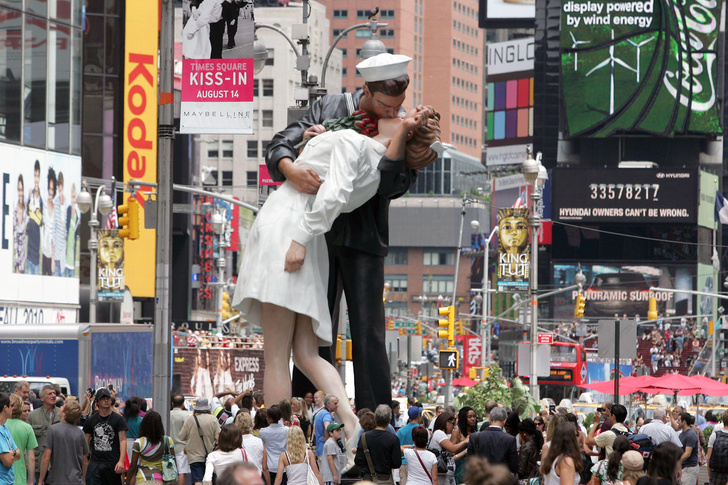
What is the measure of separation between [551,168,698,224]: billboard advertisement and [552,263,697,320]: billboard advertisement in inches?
171

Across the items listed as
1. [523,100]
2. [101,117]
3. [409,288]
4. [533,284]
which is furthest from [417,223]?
[533,284]

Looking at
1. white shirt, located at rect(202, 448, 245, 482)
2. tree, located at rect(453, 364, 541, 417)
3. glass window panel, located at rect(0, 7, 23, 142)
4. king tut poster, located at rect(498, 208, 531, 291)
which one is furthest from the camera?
king tut poster, located at rect(498, 208, 531, 291)

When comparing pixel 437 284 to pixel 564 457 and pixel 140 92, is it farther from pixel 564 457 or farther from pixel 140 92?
pixel 564 457

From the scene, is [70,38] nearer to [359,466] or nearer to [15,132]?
[15,132]

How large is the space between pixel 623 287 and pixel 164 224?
98.5 meters

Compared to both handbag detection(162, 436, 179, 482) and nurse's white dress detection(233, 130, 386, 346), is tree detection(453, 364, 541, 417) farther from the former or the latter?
handbag detection(162, 436, 179, 482)

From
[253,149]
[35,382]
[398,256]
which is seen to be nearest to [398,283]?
[398,256]

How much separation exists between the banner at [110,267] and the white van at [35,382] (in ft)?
69.2

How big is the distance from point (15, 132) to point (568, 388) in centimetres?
2997

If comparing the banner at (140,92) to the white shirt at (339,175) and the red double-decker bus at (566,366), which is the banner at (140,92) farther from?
the white shirt at (339,175)

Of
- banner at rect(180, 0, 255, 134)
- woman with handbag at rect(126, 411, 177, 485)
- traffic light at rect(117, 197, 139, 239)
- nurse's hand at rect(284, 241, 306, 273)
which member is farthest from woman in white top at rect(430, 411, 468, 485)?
traffic light at rect(117, 197, 139, 239)

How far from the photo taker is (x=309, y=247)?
15141 millimetres

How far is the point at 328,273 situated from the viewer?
619 inches

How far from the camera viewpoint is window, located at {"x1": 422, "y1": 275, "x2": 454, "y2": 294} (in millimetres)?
186875
